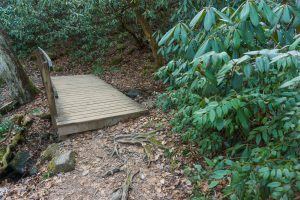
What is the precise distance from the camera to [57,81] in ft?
25.8

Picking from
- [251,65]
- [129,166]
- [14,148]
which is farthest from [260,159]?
[14,148]

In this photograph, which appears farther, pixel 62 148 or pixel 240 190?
pixel 62 148

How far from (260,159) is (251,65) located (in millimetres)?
715

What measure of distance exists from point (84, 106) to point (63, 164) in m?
1.84

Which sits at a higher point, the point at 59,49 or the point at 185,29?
the point at 185,29

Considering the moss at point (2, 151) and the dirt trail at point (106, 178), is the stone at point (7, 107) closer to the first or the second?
the moss at point (2, 151)

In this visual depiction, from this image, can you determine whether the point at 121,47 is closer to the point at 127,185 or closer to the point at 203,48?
the point at 127,185

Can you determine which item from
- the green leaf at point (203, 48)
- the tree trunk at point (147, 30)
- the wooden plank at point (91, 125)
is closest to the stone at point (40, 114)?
the wooden plank at point (91, 125)

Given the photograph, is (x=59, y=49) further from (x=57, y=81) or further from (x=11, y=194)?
(x=11, y=194)

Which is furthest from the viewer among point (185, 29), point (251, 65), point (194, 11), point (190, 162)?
point (194, 11)

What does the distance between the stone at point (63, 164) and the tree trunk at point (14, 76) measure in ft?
12.5

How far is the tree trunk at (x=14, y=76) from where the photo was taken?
684 cm

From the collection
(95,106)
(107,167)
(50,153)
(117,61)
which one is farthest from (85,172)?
(117,61)

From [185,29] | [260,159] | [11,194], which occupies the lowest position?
[11,194]
